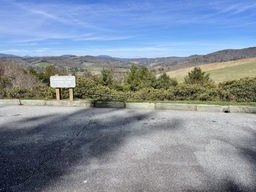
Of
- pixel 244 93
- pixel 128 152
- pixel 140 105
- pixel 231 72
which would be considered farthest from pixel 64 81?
pixel 231 72

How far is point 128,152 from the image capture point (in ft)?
13.7

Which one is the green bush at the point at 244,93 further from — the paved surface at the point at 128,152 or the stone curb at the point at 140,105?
the paved surface at the point at 128,152

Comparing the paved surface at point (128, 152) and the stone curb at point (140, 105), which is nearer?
the paved surface at point (128, 152)

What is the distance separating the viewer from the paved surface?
3146 mm

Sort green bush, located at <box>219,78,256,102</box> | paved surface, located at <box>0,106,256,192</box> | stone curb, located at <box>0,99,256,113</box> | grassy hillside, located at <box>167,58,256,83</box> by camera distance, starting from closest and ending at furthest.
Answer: paved surface, located at <box>0,106,256,192</box> < stone curb, located at <box>0,99,256,113</box> < green bush, located at <box>219,78,256,102</box> < grassy hillside, located at <box>167,58,256,83</box>

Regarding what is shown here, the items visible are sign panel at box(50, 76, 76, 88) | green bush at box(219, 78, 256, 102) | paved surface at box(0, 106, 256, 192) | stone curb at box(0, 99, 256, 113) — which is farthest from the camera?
green bush at box(219, 78, 256, 102)

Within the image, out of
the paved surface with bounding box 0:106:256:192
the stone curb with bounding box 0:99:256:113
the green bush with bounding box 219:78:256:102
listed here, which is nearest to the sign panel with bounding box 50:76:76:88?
the stone curb with bounding box 0:99:256:113

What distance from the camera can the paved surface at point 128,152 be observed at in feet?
10.3

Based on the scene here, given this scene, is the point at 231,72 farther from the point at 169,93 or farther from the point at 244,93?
the point at 169,93

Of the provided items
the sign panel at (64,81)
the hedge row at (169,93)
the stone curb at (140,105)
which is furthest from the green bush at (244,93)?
the sign panel at (64,81)

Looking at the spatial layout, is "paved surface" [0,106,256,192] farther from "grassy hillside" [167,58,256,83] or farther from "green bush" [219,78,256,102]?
"grassy hillside" [167,58,256,83]

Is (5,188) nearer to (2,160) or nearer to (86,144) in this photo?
(2,160)

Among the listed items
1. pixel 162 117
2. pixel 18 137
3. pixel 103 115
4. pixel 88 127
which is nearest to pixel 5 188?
pixel 18 137

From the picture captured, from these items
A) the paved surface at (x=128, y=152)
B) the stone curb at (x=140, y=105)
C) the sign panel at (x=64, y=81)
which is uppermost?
the sign panel at (x=64, y=81)
